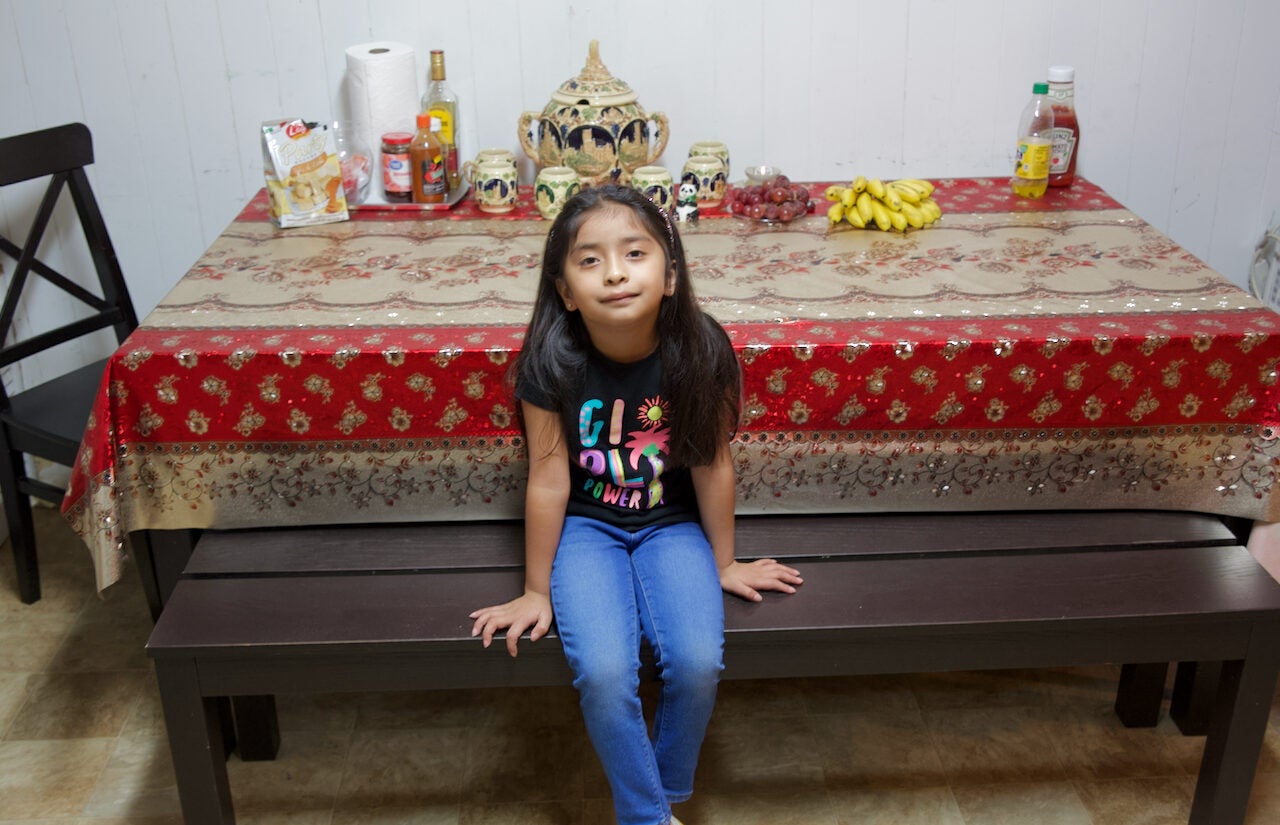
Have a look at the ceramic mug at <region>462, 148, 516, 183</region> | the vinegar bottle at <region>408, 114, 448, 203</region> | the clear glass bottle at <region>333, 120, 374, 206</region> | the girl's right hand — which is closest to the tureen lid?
the ceramic mug at <region>462, 148, 516, 183</region>

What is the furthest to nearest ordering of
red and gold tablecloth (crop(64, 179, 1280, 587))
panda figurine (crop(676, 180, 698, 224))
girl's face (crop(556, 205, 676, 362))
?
panda figurine (crop(676, 180, 698, 224)) < red and gold tablecloth (crop(64, 179, 1280, 587)) < girl's face (crop(556, 205, 676, 362))

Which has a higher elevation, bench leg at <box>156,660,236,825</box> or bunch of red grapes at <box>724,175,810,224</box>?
bunch of red grapes at <box>724,175,810,224</box>

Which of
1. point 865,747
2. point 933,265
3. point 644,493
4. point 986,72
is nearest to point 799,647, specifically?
point 644,493

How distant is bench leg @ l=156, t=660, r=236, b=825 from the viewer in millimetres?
1540

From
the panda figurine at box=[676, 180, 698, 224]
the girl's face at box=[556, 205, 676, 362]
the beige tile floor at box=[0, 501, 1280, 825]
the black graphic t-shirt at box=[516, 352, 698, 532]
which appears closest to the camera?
the girl's face at box=[556, 205, 676, 362]

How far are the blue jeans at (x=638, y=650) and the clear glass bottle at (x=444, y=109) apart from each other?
0.99 metres

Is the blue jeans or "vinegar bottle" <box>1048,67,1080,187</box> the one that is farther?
"vinegar bottle" <box>1048,67,1080,187</box>

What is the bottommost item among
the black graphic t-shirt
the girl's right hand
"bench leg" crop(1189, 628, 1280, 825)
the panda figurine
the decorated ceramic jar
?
"bench leg" crop(1189, 628, 1280, 825)

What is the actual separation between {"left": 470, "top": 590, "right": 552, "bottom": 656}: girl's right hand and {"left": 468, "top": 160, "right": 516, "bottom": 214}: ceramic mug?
0.93m

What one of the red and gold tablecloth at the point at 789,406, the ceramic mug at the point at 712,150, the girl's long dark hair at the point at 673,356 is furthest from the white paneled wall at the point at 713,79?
the girl's long dark hair at the point at 673,356

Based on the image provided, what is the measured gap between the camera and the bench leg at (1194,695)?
1969 mm

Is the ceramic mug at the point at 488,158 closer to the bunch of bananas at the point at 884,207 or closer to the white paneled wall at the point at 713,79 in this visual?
the white paneled wall at the point at 713,79

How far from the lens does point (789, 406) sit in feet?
5.59

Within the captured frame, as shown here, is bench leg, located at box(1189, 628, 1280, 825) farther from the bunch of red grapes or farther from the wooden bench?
the bunch of red grapes
